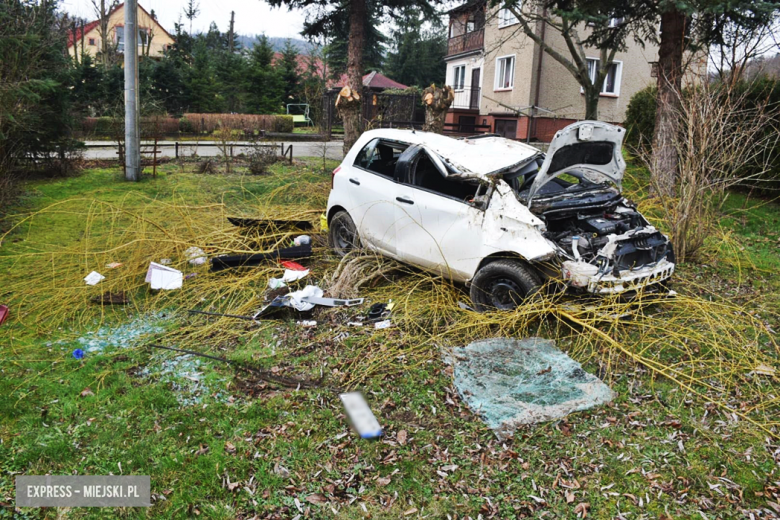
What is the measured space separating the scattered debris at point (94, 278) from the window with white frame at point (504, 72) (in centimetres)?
2241

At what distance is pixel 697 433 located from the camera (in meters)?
3.99

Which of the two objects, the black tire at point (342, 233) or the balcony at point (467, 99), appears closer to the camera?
the black tire at point (342, 233)

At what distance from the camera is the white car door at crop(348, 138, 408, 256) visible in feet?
21.2

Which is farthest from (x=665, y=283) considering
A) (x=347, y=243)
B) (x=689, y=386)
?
(x=347, y=243)

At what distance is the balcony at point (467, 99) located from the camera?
2919cm

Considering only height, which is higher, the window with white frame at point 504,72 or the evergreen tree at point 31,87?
the window with white frame at point 504,72

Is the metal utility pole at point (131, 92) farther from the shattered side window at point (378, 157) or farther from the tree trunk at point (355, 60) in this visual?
the shattered side window at point (378, 157)

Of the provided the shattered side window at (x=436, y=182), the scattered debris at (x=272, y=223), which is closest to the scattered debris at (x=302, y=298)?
the shattered side window at (x=436, y=182)

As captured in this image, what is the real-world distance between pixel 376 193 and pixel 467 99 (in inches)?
985

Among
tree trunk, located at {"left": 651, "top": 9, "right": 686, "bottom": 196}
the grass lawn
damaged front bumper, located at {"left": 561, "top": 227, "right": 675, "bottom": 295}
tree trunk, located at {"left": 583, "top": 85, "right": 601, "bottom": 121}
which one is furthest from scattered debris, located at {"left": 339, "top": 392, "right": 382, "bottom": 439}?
tree trunk, located at {"left": 583, "top": 85, "right": 601, "bottom": 121}

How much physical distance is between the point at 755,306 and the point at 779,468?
3.24 meters

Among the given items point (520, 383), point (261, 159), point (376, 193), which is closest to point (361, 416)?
point (520, 383)

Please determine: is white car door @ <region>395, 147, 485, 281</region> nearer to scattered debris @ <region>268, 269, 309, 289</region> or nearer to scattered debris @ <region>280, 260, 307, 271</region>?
scattered debris @ <region>268, 269, 309, 289</region>

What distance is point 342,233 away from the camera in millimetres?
7453
